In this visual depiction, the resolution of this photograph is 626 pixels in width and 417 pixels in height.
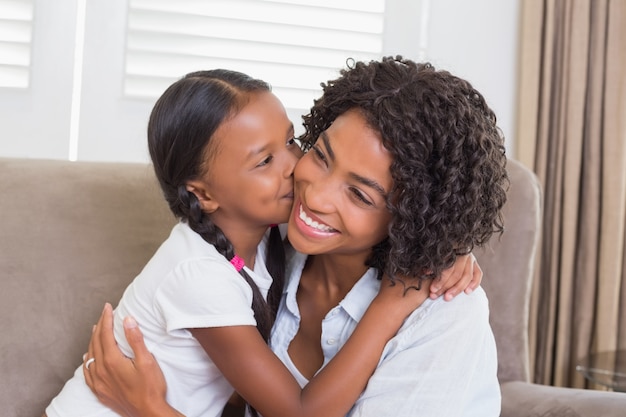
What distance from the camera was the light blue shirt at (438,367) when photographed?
1335mm

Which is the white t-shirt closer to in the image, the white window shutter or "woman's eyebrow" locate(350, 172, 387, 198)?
"woman's eyebrow" locate(350, 172, 387, 198)

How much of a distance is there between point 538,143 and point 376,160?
182 cm

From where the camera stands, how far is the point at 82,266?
5.86 ft

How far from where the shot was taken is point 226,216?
1567 millimetres

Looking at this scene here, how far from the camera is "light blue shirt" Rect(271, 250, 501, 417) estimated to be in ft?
4.38

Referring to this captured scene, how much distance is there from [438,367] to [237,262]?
16.7 inches

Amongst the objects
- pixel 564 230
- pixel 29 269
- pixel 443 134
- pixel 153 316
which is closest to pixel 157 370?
pixel 153 316

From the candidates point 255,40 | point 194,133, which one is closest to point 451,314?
point 194,133

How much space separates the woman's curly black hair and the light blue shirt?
8 centimetres

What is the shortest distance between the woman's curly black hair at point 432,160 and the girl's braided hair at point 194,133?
0.23m

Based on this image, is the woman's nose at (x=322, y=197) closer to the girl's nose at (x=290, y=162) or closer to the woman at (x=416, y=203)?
the woman at (x=416, y=203)

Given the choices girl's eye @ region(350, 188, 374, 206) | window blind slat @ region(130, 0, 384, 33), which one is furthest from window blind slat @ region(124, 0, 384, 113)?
girl's eye @ region(350, 188, 374, 206)

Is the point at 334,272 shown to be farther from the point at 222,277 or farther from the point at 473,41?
the point at 473,41

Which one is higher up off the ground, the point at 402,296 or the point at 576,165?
the point at 576,165
